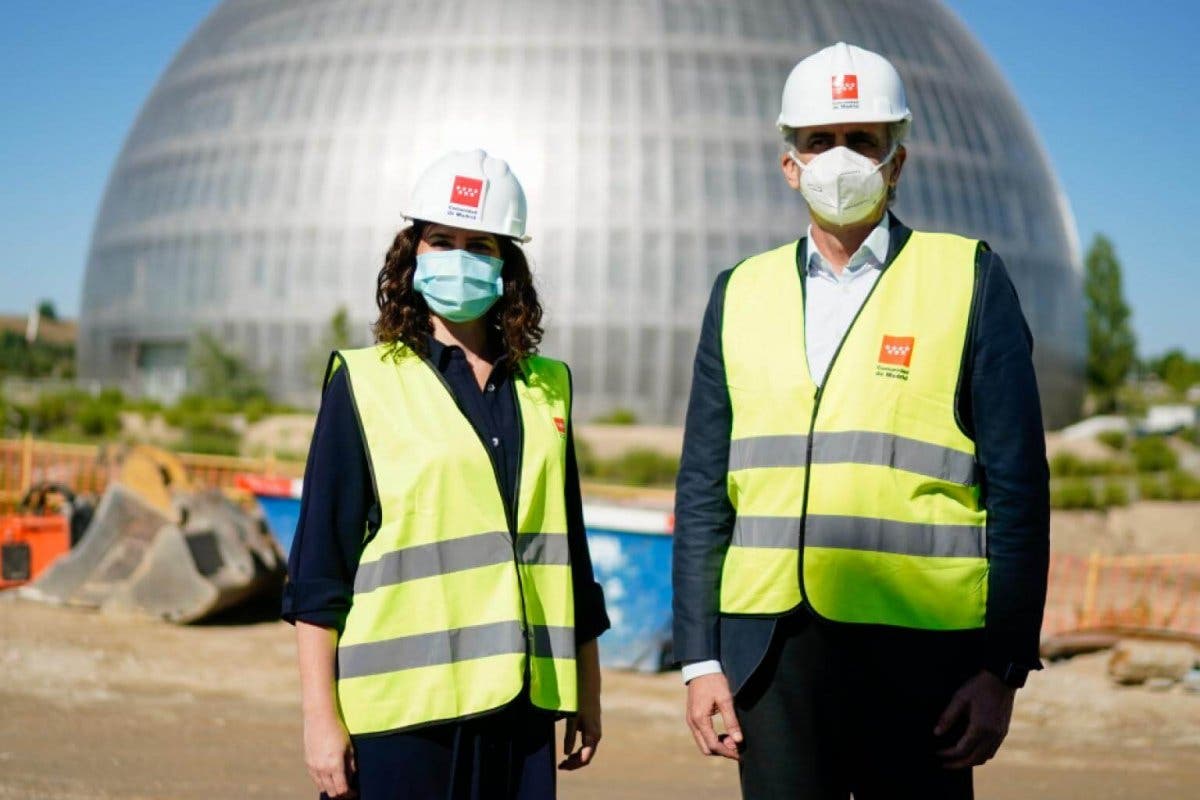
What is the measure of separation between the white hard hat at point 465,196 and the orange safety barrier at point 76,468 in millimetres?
13680

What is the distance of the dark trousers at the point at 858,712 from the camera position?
2791 mm

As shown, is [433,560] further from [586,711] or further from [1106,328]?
[1106,328]

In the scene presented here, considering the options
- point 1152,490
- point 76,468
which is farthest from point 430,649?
point 1152,490

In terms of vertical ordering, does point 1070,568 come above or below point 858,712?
below

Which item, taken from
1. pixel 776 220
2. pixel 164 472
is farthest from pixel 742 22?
pixel 164 472

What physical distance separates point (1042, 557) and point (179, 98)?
129ft

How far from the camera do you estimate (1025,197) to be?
3850 centimetres

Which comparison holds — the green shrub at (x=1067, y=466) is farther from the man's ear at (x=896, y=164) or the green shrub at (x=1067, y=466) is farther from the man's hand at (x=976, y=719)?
the man's hand at (x=976, y=719)

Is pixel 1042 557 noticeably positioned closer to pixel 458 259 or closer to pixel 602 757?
pixel 458 259

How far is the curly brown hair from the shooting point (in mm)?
3043

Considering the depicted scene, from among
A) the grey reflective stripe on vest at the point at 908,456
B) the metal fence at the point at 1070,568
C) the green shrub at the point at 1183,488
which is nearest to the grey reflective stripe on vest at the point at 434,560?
the grey reflective stripe on vest at the point at 908,456

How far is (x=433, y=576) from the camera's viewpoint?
2842 millimetres

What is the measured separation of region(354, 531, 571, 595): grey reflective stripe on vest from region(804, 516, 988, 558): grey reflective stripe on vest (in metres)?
0.67

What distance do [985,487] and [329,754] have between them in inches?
55.8
